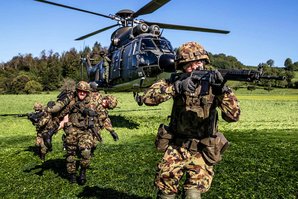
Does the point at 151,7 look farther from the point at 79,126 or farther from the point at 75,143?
the point at 75,143

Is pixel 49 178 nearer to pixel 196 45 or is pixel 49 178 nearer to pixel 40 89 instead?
pixel 196 45

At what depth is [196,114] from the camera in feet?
14.8

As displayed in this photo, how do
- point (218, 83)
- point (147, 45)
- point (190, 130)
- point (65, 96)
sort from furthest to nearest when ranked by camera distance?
point (147, 45) < point (65, 96) < point (190, 130) < point (218, 83)

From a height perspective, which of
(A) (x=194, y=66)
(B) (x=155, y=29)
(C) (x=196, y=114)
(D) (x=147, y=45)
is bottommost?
(C) (x=196, y=114)

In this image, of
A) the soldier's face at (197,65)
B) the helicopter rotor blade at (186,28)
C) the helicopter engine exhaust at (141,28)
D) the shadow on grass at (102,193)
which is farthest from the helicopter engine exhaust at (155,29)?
the soldier's face at (197,65)

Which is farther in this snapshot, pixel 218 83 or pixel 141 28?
pixel 141 28

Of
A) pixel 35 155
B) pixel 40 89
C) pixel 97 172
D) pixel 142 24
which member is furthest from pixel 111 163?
pixel 40 89

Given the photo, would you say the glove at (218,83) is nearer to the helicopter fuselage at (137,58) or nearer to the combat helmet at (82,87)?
the combat helmet at (82,87)

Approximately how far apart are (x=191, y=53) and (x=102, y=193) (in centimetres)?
343

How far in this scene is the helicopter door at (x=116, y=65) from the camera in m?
15.4

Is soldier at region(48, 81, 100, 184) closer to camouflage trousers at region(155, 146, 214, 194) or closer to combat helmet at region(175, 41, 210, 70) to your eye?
camouflage trousers at region(155, 146, 214, 194)

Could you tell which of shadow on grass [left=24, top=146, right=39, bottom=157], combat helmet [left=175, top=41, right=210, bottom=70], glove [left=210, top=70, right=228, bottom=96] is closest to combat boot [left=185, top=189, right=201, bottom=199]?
glove [left=210, top=70, right=228, bottom=96]

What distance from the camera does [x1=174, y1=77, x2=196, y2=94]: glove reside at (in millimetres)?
4387

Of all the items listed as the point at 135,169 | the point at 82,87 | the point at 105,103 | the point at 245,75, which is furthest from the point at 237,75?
the point at 135,169
